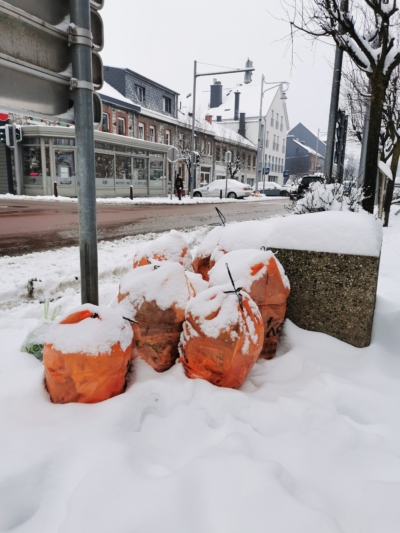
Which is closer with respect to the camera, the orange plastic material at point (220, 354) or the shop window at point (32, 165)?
the orange plastic material at point (220, 354)

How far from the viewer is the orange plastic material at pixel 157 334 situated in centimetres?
214

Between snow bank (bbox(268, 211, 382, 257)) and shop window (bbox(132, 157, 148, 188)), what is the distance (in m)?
25.0

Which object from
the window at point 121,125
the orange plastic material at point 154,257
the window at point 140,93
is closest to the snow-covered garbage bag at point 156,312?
the orange plastic material at point 154,257

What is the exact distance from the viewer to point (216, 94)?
2335 inches

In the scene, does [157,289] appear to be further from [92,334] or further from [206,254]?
[206,254]

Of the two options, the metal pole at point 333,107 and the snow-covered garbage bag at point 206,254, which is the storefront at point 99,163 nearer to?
the metal pole at point 333,107

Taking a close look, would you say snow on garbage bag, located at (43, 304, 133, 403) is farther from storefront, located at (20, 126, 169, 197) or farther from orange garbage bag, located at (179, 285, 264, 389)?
storefront, located at (20, 126, 169, 197)

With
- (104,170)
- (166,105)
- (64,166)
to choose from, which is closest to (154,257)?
(64,166)

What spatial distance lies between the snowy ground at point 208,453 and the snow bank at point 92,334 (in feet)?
0.90

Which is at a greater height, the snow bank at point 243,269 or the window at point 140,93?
the window at point 140,93

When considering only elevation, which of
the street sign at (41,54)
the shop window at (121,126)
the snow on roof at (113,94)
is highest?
the snow on roof at (113,94)

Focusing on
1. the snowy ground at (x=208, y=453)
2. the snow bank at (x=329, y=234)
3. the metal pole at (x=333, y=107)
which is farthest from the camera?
the metal pole at (x=333, y=107)

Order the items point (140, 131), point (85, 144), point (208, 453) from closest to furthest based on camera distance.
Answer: point (208, 453) < point (85, 144) < point (140, 131)

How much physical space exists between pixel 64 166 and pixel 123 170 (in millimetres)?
4690
